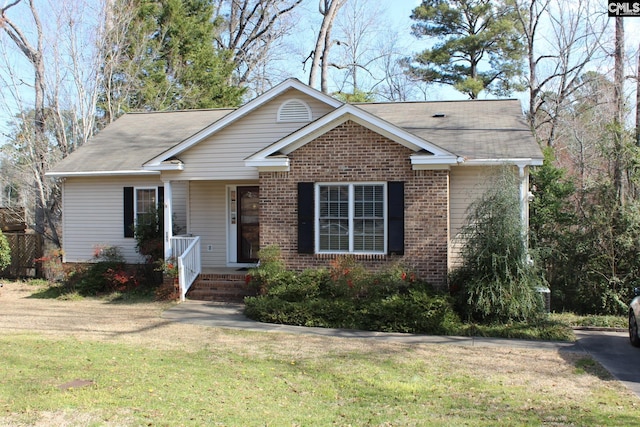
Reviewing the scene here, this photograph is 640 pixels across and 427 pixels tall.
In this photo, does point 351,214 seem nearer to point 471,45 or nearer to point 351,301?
point 351,301

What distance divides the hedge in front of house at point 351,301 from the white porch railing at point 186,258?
195 cm

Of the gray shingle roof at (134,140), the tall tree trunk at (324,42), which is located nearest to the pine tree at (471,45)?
the tall tree trunk at (324,42)

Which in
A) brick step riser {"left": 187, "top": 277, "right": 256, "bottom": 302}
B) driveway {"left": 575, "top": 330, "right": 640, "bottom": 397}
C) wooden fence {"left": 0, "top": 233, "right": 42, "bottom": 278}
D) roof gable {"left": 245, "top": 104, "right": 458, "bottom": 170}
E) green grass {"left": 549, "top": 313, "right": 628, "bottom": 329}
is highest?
roof gable {"left": 245, "top": 104, "right": 458, "bottom": 170}

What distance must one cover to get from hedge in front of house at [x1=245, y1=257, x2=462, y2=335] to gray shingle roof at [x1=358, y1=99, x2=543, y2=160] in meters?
3.32

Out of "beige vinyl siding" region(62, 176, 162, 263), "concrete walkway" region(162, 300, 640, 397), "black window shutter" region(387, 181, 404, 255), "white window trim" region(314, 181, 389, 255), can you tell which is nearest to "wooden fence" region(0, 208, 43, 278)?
"beige vinyl siding" region(62, 176, 162, 263)

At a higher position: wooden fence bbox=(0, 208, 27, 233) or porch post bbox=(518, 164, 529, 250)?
porch post bbox=(518, 164, 529, 250)

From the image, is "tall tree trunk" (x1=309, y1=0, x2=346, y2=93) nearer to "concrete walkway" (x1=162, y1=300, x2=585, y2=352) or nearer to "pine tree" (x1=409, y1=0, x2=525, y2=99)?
"pine tree" (x1=409, y1=0, x2=525, y2=99)

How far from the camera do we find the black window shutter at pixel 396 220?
11898 mm

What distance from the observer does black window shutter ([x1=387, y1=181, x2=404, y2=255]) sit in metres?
11.9

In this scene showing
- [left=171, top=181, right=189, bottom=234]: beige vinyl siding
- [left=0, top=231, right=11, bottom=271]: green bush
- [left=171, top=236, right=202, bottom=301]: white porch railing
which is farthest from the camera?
[left=0, top=231, right=11, bottom=271]: green bush

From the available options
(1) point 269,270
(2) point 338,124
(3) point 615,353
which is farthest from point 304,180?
(3) point 615,353

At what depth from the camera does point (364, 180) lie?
12156 mm

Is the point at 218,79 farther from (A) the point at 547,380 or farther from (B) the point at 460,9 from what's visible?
(A) the point at 547,380

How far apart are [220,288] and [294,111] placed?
4665 mm
